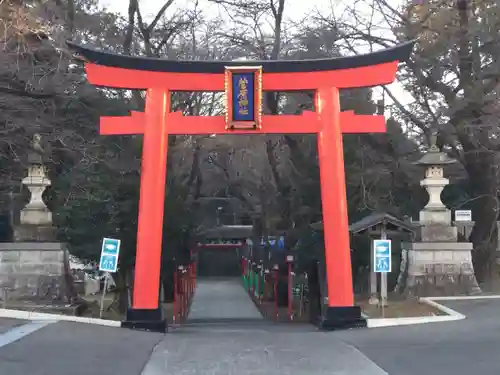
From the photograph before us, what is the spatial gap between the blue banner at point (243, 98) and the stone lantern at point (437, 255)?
6227 millimetres

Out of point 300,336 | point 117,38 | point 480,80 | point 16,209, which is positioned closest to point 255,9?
point 117,38

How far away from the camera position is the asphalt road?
28.6 feet

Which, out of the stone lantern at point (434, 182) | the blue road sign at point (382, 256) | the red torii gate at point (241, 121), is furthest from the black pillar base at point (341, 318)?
the stone lantern at point (434, 182)

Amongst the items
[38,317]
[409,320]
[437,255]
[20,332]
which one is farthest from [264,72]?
[20,332]

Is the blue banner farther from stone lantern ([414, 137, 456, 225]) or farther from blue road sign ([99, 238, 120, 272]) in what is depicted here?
stone lantern ([414, 137, 456, 225])

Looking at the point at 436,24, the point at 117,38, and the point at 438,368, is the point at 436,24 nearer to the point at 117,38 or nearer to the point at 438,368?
the point at 117,38

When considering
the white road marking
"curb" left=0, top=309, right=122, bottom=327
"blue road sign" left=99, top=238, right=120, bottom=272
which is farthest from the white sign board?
the white road marking

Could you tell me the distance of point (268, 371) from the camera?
8.75 meters

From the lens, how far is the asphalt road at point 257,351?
8.73 m

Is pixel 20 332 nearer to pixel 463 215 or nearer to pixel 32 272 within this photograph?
pixel 32 272

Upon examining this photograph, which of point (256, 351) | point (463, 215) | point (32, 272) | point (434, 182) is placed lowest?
point (256, 351)

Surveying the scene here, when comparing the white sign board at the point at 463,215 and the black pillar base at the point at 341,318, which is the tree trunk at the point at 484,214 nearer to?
the white sign board at the point at 463,215

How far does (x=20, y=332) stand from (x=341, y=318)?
7075mm

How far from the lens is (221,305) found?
32.4 meters
